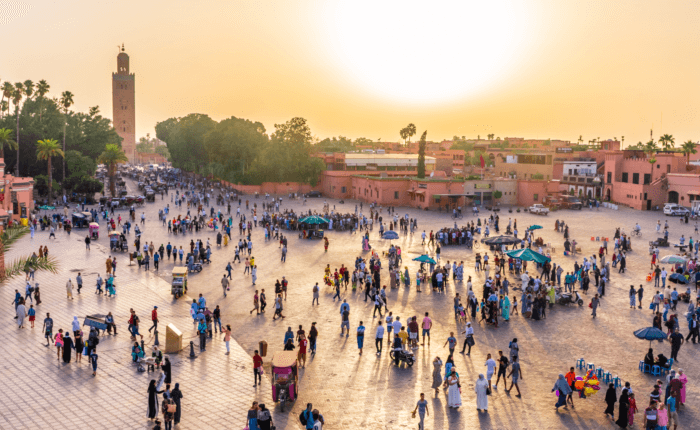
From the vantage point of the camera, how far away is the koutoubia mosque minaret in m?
147

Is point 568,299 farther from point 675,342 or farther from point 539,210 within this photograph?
point 539,210

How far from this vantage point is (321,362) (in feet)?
50.9

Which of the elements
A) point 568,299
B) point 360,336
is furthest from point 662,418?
point 568,299

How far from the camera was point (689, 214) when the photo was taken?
49.9 metres

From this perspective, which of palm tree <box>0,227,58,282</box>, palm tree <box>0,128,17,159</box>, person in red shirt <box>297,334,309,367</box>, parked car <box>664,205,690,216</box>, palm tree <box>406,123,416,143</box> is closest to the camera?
palm tree <box>0,227,58,282</box>

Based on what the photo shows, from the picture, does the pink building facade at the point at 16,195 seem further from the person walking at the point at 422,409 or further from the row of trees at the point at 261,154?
the person walking at the point at 422,409

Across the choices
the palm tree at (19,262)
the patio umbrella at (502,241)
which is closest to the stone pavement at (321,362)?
the patio umbrella at (502,241)

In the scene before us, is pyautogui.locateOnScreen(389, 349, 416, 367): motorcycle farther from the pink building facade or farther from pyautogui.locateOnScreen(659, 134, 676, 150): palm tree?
pyautogui.locateOnScreen(659, 134, 676, 150): palm tree

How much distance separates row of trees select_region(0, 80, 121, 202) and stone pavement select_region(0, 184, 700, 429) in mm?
34008

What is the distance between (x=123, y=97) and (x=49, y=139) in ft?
312

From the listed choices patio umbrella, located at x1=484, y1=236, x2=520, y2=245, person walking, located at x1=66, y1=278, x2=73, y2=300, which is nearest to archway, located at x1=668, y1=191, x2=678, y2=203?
patio umbrella, located at x1=484, y1=236, x2=520, y2=245

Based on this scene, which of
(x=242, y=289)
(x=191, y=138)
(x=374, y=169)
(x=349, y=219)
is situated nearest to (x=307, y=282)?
(x=242, y=289)

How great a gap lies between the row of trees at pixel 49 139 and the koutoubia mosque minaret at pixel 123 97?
77.3 metres

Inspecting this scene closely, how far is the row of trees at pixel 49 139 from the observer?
186ft
